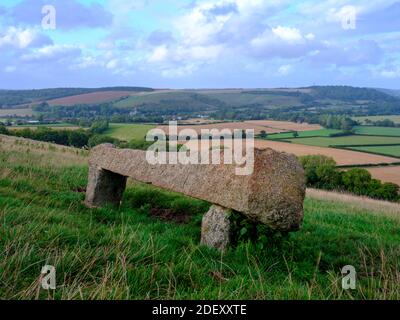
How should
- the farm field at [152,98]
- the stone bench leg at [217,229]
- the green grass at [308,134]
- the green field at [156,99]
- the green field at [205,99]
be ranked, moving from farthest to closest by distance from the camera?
1. the green field at [205,99]
2. the green field at [156,99]
3. the farm field at [152,98]
4. the green grass at [308,134]
5. the stone bench leg at [217,229]

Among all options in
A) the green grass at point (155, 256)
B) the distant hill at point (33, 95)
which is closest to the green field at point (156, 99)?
the distant hill at point (33, 95)

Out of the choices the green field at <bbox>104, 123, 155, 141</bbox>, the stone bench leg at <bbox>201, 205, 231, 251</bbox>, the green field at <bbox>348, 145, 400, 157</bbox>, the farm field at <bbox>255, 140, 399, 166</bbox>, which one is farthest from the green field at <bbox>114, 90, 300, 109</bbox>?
the stone bench leg at <bbox>201, 205, 231, 251</bbox>

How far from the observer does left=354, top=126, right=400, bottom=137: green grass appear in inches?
2488

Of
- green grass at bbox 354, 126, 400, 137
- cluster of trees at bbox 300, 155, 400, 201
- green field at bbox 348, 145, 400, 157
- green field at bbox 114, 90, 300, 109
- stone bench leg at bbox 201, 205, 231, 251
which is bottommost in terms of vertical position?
cluster of trees at bbox 300, 155, 400, 201

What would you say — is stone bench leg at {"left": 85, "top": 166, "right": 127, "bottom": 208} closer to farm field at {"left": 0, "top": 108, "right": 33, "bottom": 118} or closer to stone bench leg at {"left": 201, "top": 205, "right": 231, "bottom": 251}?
stone bench leg at {"left": 201, "top": 205, "right": 231, "bottom": 251}

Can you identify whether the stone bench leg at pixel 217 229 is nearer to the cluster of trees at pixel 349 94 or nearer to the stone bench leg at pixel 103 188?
the stone bench leg at pixel 103 188

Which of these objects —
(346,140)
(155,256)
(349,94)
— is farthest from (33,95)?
(155,256)

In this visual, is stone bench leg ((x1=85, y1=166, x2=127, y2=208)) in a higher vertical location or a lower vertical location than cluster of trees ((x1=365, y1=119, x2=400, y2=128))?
higher

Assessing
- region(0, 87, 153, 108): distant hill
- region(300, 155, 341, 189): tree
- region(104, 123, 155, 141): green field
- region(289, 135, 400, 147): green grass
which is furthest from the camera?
region(0, 87, 153, 108): distant hill

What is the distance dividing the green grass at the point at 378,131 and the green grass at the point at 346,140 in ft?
12.7

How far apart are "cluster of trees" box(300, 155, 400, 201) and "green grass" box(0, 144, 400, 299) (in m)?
23.4

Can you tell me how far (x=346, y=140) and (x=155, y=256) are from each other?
5548 cm

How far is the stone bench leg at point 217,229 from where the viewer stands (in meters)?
7.27
